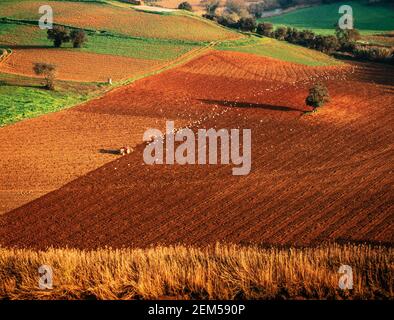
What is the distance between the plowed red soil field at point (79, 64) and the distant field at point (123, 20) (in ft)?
41.7

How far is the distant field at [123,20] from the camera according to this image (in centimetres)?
6050

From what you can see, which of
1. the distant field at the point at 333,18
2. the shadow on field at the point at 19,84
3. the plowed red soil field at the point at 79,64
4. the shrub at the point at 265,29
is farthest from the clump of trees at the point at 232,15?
the shadow on field at the point at 19,84

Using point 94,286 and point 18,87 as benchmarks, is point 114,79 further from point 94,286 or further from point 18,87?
point 94,286

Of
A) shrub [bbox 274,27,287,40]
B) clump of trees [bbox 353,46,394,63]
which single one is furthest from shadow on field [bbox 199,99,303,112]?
shrub [bbox 274,27,287,40]

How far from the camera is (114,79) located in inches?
1574

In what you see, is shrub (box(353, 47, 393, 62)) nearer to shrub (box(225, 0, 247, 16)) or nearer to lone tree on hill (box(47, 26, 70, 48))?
lone tree on hill (box(47, 26, 70, 48))

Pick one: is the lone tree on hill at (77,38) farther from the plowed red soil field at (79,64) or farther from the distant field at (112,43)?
the plowed red soil field at (79,64)

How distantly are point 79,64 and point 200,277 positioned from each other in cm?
3885

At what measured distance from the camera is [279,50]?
56.8 meters

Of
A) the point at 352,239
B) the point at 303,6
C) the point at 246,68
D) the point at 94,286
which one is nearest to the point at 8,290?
the point at 94,286

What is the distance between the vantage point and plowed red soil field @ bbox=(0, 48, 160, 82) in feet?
134

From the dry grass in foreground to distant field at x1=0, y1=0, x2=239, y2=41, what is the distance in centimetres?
5157

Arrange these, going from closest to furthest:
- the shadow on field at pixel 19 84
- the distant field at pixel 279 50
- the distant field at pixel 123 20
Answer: the shadow on field at pixel 19 84, the distant field at pixel 279 50, the distant field at pixel 123 20

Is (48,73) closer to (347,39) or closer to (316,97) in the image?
(316,97)
